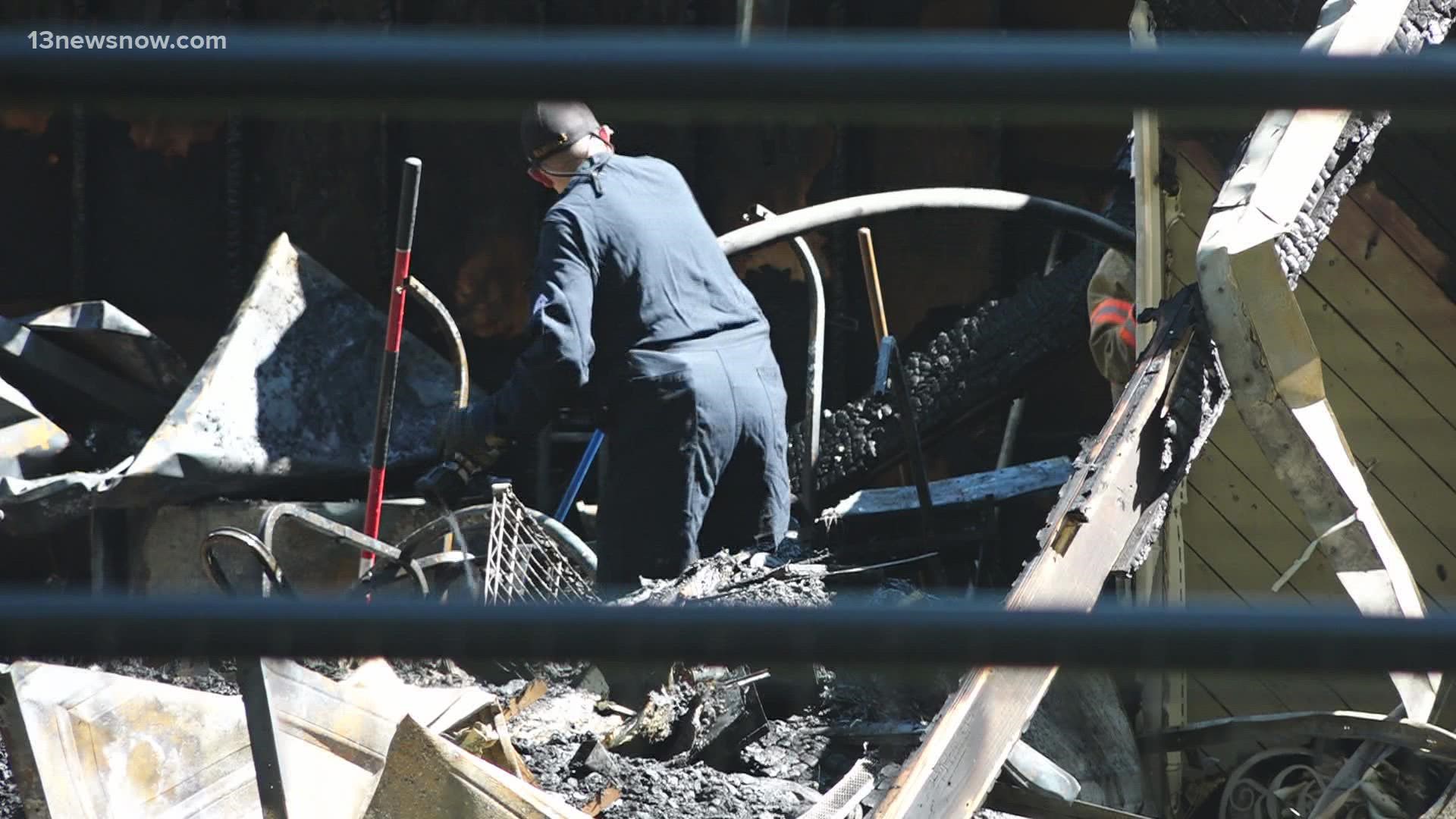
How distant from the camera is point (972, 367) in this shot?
17.5 feet

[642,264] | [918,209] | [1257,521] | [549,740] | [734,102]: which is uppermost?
[734,102]

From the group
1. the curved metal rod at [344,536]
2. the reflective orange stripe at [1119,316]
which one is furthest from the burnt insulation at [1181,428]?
the curved metal rod at [344,536]

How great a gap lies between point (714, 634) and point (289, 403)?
5.41 m

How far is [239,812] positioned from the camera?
3.28m

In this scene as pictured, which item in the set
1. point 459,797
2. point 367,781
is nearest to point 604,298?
point 367,781

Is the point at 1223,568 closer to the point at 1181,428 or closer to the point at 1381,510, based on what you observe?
the point at 1381,510

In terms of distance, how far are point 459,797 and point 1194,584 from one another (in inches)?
97.8

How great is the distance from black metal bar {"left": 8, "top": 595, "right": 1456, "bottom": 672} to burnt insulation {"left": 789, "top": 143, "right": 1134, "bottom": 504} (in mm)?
4413

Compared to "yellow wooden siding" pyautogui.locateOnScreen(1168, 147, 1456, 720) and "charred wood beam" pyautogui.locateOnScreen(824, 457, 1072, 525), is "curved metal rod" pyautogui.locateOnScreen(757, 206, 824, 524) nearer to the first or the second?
"charred wood beam" pyautogui.locateOnScreen(824, 457, 1072, 525)

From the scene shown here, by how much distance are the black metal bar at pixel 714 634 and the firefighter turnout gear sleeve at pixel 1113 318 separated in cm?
353

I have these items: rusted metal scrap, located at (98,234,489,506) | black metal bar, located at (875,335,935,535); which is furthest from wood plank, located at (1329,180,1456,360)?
rusted metal scrap, located at (98,234,489,506)

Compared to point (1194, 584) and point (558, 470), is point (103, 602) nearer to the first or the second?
point (1194, 584)

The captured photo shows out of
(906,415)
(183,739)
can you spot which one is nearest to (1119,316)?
(906,415)

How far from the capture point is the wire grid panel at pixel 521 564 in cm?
455
